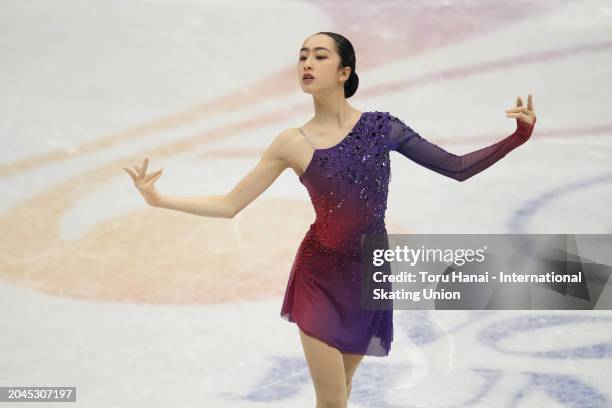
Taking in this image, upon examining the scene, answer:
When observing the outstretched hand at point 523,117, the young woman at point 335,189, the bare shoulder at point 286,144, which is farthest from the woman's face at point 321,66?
the outstretched hand at point 523,117

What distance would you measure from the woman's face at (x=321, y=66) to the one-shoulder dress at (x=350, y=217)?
0.15 meters

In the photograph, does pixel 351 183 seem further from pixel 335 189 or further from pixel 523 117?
pixel 523 117

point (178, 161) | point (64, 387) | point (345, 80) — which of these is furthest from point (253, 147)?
point (345, 80)

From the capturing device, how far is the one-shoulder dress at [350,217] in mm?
3377

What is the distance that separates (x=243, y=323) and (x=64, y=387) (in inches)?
38.9

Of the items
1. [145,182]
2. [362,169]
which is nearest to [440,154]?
[362,169]

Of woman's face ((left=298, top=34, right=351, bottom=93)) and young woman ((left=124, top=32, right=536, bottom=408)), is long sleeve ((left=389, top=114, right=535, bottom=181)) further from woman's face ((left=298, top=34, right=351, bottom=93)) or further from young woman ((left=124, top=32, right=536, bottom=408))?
woman's face ((left=298, top=34, right=351, bottom=93))

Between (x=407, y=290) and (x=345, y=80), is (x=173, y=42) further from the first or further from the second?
(x=345, y=80)

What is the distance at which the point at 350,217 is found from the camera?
3.40 m

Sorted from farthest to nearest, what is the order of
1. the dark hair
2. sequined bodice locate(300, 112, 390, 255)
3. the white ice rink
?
the white ice rink
the dark hair
sequined bodice locate(300, 112, 390, 255)

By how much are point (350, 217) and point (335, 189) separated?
4.1 inches

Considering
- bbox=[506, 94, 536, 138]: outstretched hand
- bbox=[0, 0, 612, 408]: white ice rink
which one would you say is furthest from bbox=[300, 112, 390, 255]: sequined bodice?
bbox=[0, 0, 612, 408]: white ice rink

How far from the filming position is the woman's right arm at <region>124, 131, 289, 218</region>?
3.44m

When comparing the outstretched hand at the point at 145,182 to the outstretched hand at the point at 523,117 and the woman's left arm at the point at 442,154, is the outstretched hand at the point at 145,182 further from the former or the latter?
the outstretched hand at the point at 523,117
